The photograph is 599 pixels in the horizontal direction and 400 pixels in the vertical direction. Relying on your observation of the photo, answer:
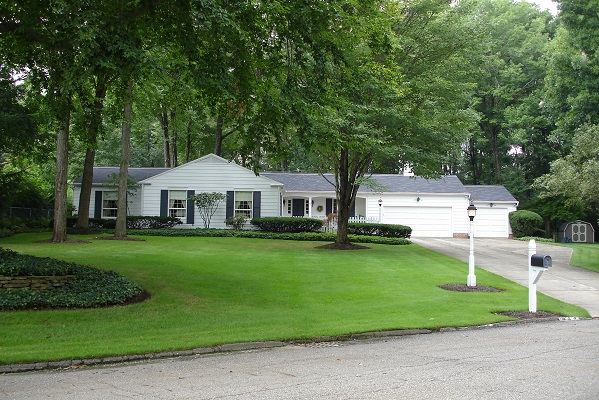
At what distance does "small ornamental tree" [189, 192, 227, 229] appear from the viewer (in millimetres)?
29453

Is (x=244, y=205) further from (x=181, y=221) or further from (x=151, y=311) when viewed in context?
(x=151, y=311)

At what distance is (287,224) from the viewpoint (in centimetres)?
2903

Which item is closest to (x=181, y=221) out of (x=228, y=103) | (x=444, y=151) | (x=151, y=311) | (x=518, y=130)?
(x=444, y=151)

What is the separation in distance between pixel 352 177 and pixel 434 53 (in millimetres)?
6240

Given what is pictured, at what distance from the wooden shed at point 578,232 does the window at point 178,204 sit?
1047 inches

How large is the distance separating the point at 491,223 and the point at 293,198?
14144 millimetres

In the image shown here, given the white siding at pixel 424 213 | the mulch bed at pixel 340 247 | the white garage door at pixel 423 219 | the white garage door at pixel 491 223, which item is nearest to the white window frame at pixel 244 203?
the mulch bed at pixel 340 247

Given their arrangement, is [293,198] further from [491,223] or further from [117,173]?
[491,223]

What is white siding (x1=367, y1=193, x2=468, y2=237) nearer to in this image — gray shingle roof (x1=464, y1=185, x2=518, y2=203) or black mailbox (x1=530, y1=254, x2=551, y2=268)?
gray shingle roof (x1=464, y1=185, x2=518, y2=203)

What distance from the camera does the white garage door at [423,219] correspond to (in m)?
35.3

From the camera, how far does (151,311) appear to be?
31.7ft

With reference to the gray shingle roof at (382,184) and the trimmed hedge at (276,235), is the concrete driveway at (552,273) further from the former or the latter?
the gray shingle roof at (382,184)

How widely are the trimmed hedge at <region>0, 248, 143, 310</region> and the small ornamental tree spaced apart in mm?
18388

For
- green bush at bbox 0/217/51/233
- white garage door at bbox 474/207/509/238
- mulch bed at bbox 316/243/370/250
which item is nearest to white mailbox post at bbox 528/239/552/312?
mulch bed at bbox 316/243/370/250
